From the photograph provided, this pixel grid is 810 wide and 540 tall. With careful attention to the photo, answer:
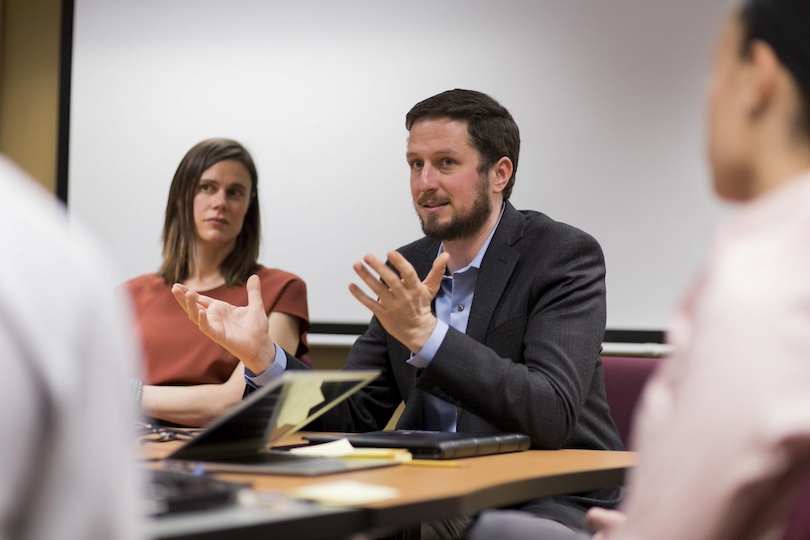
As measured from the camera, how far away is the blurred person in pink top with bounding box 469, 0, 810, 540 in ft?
2.28

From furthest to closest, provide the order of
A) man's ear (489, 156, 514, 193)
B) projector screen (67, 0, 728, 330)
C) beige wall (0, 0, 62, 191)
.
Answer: beige wall (0, 0, 62, 191), projector screen (67, 0, 728, 330), man's ear (489, 156, 514, 193)

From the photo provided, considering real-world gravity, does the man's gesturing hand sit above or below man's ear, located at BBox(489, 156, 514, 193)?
below

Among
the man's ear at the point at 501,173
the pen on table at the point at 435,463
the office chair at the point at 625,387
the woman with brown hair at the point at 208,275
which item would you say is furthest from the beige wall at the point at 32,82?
the pen on table at the point at 435,463

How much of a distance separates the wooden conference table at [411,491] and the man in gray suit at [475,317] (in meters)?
0.15

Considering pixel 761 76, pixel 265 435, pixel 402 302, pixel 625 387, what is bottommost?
pixel 625 387

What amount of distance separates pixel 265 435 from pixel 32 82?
3084 mm

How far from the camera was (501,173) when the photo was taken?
2498 millimetres

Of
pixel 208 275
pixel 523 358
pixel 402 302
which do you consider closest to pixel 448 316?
pixel 523 358

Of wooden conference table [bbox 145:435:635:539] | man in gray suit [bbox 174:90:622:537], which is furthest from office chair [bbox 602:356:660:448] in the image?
wooden conference table [bbox 145:435:635:539]

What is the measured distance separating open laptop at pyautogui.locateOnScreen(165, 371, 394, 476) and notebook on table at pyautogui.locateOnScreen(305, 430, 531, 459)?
0.11m

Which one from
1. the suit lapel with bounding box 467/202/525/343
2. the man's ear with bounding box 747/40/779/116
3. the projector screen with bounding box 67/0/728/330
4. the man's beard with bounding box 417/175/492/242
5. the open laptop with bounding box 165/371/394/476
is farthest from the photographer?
the projector screen with bounding box 67/0/728/330

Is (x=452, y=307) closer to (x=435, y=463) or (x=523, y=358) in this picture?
(x=523, y=358)

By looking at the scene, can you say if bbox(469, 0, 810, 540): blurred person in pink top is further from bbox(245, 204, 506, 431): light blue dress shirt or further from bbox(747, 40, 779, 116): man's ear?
bbox(245, 204, 506, 431): light blue dress shirt

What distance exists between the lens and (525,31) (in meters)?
3.63
